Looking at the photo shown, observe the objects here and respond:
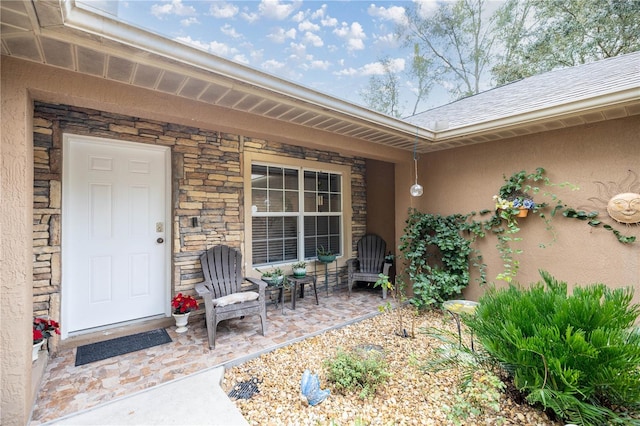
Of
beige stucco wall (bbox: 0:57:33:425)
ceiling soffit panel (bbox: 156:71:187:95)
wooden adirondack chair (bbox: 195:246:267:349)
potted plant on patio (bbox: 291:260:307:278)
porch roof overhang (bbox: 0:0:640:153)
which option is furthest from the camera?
potted plant on patio (bbox: 291:260:307:278)

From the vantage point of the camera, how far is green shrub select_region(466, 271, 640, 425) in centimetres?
161

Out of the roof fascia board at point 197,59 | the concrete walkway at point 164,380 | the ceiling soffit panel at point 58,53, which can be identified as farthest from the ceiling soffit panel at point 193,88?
the concrete walkway at point 164,380

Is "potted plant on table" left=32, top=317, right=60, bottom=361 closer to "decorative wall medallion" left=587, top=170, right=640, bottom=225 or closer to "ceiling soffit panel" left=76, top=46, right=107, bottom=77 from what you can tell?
"ceiling soffit panel" left=76, top=46, right=107, bottom=77

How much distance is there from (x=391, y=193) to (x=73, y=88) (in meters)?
4.59

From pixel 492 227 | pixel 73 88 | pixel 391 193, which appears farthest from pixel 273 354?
pixel 391 193

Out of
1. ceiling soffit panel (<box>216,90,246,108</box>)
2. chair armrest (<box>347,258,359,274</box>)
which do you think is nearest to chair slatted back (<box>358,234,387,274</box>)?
chair armrest (<box>347,258,359,274</box>)

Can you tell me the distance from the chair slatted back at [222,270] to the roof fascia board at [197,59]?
206cm

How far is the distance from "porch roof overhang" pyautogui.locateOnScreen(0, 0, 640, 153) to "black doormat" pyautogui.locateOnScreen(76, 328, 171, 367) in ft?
8.11

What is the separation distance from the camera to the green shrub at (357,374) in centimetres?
215

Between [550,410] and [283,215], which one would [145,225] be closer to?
[283,215]

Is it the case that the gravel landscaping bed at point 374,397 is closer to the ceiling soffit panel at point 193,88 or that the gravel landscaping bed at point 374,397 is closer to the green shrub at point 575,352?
the green shrub at point 575,352

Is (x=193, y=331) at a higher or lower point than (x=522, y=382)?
lower

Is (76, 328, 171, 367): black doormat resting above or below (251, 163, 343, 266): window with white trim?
below

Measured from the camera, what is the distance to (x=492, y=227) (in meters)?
3.89
